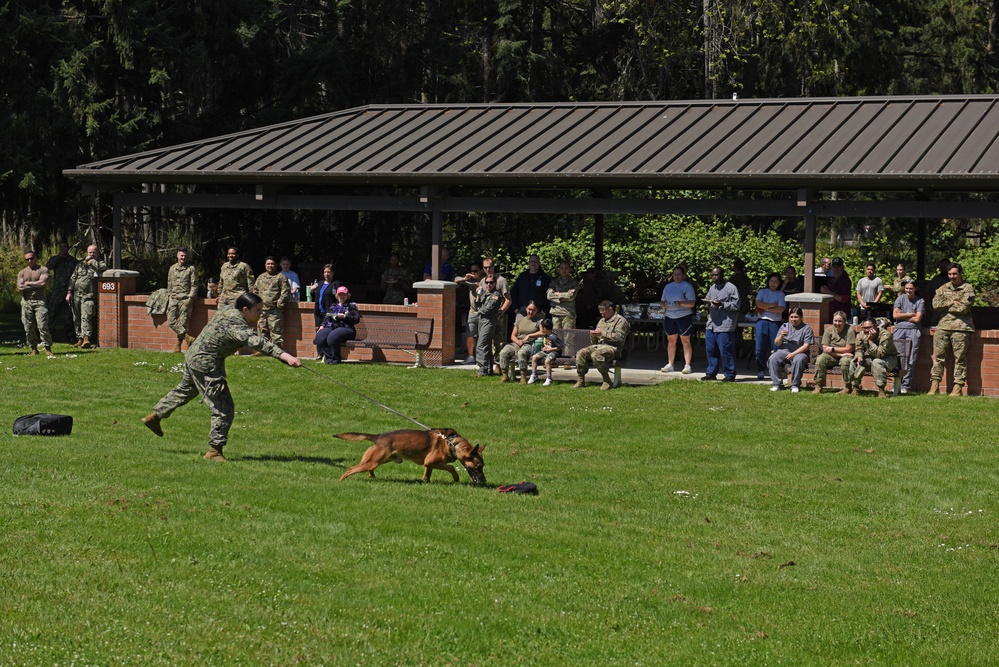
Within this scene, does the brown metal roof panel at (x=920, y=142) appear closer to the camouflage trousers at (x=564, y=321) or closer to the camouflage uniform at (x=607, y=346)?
the camouflage uniform at (x=607, y=346)

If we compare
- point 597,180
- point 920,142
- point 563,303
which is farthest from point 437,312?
point 920,142

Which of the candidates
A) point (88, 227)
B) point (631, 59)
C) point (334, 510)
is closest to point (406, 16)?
point (631, 59)

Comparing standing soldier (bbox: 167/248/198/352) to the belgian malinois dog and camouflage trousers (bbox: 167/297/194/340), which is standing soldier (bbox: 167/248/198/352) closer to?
camouflage trousers (bbox: 167/297/194/340)

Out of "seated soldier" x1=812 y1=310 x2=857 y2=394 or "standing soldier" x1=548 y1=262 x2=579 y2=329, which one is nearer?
"seated soldier" x1=812 y1=310 x2=857 y2=394

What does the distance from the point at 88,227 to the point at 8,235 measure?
45.7ft

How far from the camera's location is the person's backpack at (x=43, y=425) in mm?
14953

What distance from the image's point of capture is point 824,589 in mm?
9766

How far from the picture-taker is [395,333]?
75.6 ft

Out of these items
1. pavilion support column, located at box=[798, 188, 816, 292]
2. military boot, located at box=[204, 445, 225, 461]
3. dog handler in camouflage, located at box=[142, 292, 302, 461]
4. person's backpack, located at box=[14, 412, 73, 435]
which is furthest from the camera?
pavilion support column, located at box=[798, 188, 816, 292]

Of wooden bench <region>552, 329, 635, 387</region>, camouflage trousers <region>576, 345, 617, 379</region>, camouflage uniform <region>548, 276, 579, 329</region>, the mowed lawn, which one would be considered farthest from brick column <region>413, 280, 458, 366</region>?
the mowed lawn

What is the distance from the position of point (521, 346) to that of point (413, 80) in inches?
742

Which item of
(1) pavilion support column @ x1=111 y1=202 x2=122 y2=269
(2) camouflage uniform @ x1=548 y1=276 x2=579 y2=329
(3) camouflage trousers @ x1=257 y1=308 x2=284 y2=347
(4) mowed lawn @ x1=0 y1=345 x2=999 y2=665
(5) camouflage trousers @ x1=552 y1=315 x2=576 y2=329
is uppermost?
(1) pavilion support column @ x1=111 y1=202 x2=122 y2=269

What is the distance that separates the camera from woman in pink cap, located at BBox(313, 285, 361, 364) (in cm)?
2278

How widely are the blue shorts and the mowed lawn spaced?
14.2 ft
